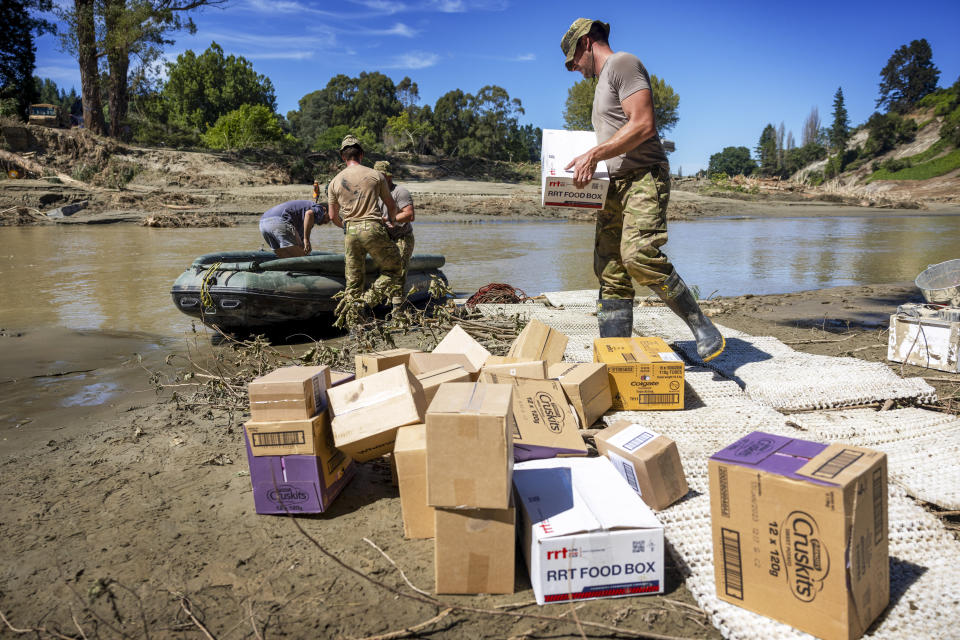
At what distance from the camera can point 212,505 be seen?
109 inches

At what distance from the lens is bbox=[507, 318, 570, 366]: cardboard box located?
3.71 m

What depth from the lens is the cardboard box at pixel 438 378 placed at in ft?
9.62

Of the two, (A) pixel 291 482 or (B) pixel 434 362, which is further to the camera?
(B) pixel 434 362

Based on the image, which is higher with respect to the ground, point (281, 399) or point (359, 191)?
point (359, 191)

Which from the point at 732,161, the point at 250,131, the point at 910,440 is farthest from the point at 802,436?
the point at 732,161

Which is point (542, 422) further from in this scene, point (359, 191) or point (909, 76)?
point (909, 76)

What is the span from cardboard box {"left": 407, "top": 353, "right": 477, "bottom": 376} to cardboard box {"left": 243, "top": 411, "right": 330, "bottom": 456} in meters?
0.86

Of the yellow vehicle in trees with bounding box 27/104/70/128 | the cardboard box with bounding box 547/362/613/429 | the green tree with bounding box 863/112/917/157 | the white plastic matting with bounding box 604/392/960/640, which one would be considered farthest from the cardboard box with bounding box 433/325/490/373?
the green tree with bounding box 863/112/917/157

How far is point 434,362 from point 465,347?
49cm

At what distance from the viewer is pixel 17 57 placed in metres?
37.4

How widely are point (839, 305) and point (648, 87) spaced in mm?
5395

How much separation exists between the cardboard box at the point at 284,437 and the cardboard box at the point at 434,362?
86cm

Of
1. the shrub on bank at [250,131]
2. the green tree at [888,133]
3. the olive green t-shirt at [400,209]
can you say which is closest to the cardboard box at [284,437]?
the olive green t-shirt at [400,209]

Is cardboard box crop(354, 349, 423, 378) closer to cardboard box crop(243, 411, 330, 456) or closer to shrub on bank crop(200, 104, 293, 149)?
cardboard box crop(243, 411, 330, 456)
